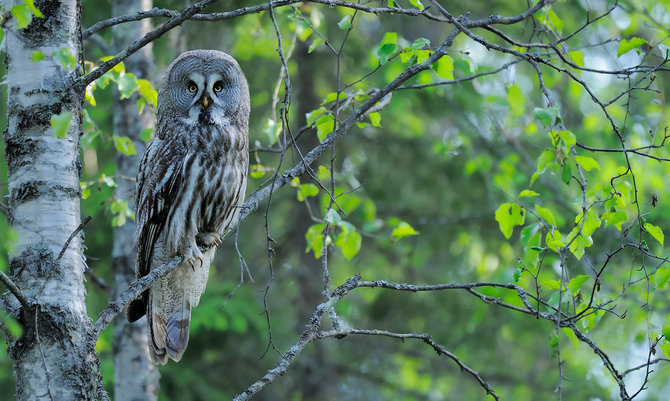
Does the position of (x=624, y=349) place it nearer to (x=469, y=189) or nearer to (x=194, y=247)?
(x=469, y=189)

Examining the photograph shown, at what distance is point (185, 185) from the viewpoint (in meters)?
4.30

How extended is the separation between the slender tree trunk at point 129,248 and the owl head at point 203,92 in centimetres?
52

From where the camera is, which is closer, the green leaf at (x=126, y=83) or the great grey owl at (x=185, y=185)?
the green leaf at (x=126, y=83)

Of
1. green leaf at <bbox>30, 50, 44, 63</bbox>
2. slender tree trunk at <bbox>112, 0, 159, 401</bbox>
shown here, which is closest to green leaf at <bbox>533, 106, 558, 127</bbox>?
green leaf at <bbox>30, 50, 44, 63</bbox>

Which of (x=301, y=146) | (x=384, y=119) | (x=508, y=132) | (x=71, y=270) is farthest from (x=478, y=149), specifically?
(x=71, y=270)

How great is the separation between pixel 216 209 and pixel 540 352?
7702 millimetres

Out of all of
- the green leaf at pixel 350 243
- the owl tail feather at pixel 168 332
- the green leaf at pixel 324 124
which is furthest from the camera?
the owl tail feather at pixel 168 332

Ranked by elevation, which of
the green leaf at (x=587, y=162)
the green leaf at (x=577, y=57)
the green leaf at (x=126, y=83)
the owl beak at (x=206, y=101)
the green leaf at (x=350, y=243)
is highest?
the owl beak at (x=206, y=101)

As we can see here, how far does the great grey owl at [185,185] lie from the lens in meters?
4.33

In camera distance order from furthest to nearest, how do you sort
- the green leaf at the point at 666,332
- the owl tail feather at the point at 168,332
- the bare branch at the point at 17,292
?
the owl tail feather at the point at 168,332 → the green leaf at the point at 666,332 → the bare branch at the point at 17,292

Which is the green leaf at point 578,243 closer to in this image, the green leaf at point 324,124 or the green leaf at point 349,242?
the green leaf at point 324,124

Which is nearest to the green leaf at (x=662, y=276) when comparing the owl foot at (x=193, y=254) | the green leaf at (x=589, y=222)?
the green leaf at (x=589, y=222)

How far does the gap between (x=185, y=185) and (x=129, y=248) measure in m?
1.08

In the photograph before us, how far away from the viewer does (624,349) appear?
36.3 ft
